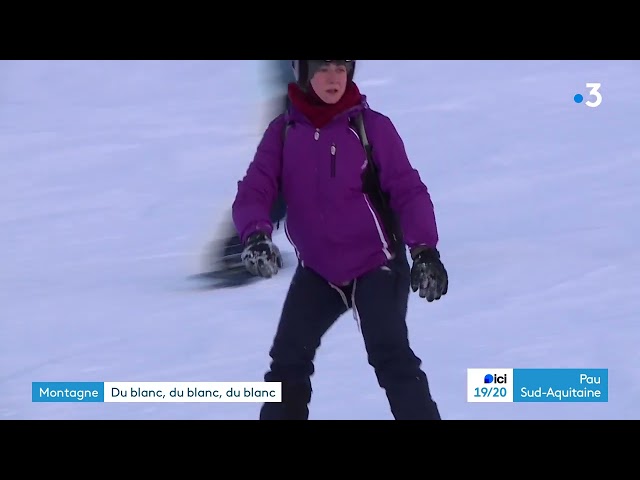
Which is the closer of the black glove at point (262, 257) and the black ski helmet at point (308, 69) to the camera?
the black glove at point (262, 257)

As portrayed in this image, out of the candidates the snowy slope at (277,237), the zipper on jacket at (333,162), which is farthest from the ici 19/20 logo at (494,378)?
the zipper on jacket at (333,162)

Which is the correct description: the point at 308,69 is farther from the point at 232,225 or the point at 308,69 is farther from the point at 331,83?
the point at 232,225

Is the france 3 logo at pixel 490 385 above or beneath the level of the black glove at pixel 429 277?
beneath

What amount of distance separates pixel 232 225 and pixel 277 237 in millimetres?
341

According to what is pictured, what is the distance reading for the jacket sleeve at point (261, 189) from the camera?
4.05 meters

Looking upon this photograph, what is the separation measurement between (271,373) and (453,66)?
9.17ft

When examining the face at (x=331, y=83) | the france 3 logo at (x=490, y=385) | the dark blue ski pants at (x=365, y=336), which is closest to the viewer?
the dark blue ski pants at (x=365, y=336)

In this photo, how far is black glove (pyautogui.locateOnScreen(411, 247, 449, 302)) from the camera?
154 inches

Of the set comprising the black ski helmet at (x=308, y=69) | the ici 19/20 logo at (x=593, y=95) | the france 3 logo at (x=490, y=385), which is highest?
the ici 19/20 logo at (x=593, y=95)

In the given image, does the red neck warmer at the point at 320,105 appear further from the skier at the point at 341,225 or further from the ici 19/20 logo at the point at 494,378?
the ici 19/20 logo at the point at 494,378
